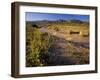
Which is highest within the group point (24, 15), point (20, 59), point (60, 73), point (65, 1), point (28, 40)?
point (65, 1)

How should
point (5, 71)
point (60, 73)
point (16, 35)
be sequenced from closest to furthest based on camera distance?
point (5, 71) < point (16, 35) < point (60, 73)

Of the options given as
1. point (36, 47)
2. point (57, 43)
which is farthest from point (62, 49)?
point (36, 47)

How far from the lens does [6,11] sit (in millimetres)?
Answer: 1996

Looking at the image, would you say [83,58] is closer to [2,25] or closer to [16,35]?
[16,35]

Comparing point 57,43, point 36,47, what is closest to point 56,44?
point 57,43

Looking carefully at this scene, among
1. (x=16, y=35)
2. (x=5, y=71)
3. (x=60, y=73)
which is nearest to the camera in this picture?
(x=5, y=71)

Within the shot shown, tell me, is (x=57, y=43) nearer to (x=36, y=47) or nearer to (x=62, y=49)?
(x=62, y=49)

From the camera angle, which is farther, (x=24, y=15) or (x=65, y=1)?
(x=65, y=1)

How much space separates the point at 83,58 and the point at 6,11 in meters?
0.88

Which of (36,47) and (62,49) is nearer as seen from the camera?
(36,47)

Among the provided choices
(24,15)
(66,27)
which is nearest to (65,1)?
(66,27)

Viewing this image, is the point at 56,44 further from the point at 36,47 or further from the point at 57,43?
the point at 36,47

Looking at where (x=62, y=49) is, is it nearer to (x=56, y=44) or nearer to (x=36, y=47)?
(x=56, y=44)

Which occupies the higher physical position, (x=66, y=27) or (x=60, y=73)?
(x=66, y=27)
